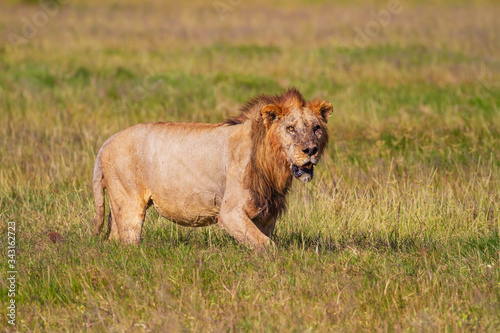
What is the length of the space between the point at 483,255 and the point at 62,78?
36.4 feet

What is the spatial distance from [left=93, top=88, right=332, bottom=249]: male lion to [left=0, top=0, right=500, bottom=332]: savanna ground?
0.91 feet

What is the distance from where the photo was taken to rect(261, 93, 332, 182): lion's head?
525 cm

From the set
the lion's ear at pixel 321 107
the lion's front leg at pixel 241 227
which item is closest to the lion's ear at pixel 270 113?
the lion's ear at pixel 321 107

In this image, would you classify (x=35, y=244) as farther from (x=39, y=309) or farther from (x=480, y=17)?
(x=480, y=17)

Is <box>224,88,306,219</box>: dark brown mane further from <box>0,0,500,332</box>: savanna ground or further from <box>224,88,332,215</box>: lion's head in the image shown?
<box>0,0,500,332</box>: savanna ground

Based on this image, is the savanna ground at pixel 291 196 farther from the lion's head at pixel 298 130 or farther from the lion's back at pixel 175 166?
the lion's head at pixel 298 130

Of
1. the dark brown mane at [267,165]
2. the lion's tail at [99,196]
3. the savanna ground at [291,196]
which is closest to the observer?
the savanna ground at [291,196]

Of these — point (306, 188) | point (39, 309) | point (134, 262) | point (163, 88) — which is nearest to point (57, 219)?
point (134, 262)

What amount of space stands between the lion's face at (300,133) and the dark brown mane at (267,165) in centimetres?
6

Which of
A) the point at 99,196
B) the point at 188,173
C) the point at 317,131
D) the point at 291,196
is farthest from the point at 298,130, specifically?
the point at 291,196

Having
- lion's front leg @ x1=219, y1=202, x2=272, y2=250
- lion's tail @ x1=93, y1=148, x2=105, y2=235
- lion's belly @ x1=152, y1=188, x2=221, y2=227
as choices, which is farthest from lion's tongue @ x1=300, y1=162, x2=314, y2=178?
lion's tail @ x1=93, y1=148, x2=105, y2=235

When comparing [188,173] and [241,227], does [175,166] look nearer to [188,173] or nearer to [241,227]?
[188,173]

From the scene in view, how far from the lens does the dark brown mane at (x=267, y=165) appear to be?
554cm

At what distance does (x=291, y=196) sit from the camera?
25.7 ft
